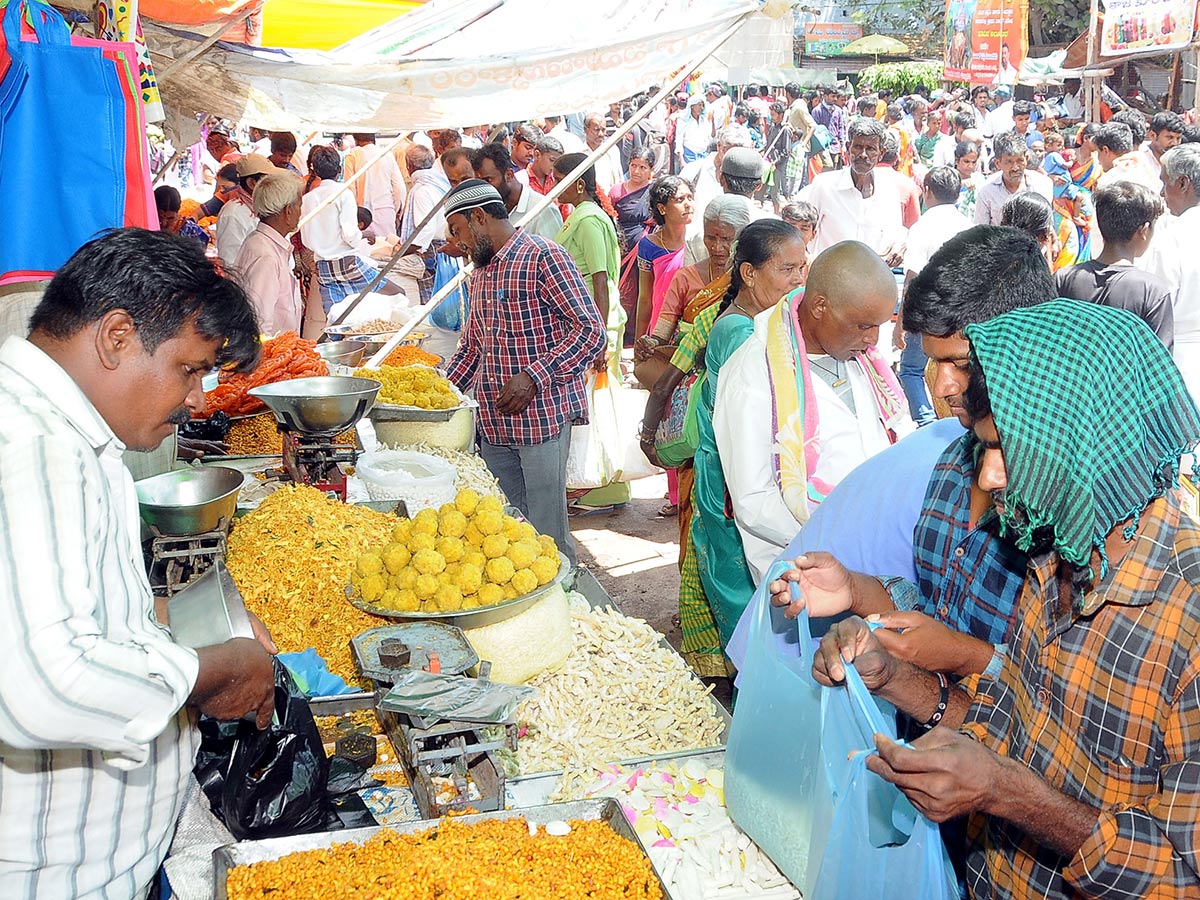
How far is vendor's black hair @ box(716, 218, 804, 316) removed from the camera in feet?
13.1

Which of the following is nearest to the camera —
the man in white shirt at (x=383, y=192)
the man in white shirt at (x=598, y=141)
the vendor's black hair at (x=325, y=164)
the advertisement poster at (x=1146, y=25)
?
the vendor's black hair at (x=325, y=164)

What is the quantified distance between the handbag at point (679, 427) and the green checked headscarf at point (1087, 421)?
109 inches

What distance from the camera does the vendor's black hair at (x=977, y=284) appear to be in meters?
2.06

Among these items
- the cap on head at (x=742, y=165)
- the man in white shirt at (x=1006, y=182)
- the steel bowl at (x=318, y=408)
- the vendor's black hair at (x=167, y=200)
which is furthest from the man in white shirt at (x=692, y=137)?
the steel bowl at (x=318, y=408)

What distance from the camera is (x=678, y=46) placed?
5.14 metres

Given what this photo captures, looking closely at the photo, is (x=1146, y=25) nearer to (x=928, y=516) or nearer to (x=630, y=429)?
(x=630, y=429)

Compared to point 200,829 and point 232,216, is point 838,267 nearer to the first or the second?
point 200,829

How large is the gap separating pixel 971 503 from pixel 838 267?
1.19 meters

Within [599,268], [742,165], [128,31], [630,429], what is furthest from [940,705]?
[742,165]

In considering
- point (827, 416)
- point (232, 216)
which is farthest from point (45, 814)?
point (232, 216)

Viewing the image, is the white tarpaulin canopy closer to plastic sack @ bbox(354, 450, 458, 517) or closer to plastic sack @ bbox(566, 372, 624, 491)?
plastic sack @ bbox(566, 372, 624, 491)

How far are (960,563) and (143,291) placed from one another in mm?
1491

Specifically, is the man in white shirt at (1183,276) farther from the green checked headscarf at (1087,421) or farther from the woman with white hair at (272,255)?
the woman with white hair at (272,255)

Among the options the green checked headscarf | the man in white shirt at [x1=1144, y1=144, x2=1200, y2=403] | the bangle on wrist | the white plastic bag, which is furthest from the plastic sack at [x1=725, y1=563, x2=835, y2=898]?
the man in white shirt at [x1=1144, y1=144, x2=1200, y2=403]
